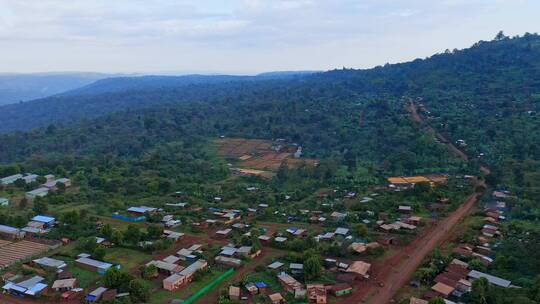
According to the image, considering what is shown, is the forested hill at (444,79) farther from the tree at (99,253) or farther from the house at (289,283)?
the tree at (99,253)

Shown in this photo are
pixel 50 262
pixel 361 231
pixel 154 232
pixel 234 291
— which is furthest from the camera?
pixel 154 232

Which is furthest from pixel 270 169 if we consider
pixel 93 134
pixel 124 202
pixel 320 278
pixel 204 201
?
pixel 93 134

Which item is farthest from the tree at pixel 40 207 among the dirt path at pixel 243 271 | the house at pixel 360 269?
the house at pixel 360 269

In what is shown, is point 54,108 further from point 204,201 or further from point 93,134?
point 204,201

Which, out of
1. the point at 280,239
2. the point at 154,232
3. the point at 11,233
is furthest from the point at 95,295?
the point at 11,233

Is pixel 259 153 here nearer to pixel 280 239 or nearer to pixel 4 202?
pixel 4 202
